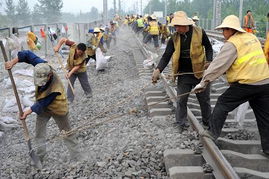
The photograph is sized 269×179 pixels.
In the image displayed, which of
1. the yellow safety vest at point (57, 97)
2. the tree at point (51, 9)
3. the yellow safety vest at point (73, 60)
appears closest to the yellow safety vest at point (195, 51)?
the yellow safety vest at point (57, 97)

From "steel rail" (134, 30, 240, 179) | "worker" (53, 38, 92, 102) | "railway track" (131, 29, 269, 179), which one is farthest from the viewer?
"worker" (53, 38, 92, 102)

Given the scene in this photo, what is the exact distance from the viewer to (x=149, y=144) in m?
4.61

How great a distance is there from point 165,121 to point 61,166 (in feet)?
6.35

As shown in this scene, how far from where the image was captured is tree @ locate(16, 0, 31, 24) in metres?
52.8

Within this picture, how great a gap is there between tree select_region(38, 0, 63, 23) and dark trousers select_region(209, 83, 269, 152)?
62356 mm

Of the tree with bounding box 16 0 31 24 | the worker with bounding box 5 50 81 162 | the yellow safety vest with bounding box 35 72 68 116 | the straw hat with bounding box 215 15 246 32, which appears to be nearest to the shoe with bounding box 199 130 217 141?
the straw hat with bounding box 215 15 246 32

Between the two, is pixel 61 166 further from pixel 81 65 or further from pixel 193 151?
pixel 81 65

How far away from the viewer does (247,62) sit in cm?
371

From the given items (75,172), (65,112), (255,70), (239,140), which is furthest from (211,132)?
(65,112)

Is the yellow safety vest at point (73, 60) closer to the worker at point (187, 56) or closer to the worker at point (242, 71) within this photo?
the worker at point (187, 56)

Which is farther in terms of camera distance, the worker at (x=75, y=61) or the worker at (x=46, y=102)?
the worker at (x=75, y=61)

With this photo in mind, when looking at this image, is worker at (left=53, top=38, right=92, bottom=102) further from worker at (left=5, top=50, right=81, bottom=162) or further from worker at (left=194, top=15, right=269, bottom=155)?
worker at (left=194, top=15, right=269, bottom=155)

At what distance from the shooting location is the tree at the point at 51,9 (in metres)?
63.5

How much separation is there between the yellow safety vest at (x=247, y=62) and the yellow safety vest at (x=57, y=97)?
251 cm
